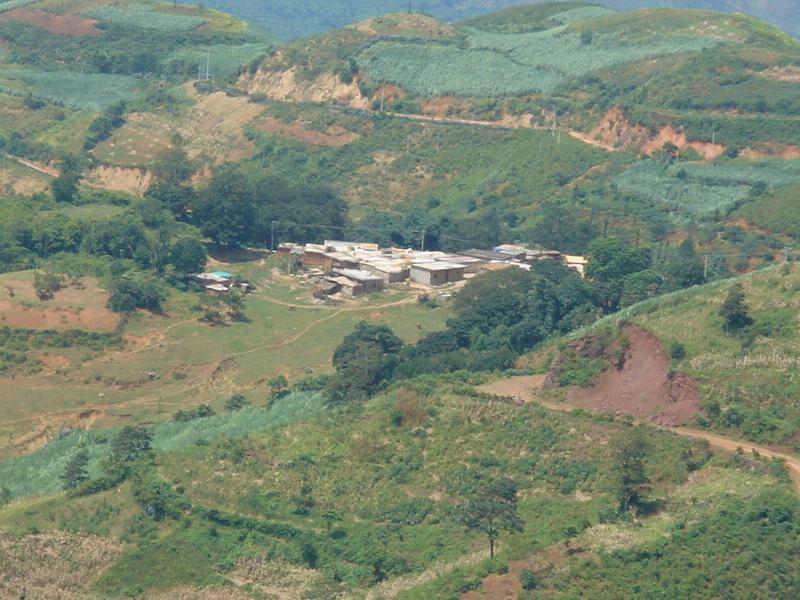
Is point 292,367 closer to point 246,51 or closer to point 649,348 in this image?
point 649,348

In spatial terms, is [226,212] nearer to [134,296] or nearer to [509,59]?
[134,296]

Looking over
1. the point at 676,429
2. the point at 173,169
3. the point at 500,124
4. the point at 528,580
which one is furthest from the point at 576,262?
the point at 528,580

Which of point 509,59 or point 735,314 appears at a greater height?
point 509,59

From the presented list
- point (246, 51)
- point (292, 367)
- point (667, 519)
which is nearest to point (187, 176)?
point (292, 367)

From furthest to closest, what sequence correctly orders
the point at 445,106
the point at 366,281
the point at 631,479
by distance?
the point at 445,106, the point at 366,281, the point at 631,479

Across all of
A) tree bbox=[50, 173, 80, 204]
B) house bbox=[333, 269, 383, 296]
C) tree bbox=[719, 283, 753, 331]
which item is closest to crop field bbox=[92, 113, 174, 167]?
tree bbox=[50, 173, 80, 204]

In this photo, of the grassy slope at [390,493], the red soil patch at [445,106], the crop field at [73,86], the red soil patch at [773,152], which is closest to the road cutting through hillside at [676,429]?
the grassy slope at [390,493]
